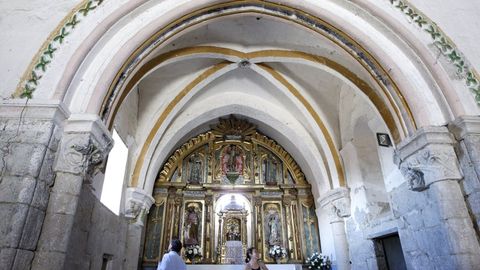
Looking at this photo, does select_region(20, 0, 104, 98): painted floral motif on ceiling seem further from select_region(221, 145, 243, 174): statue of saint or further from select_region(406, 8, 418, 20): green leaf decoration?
select_region(221, 145, 243, 174): statue of saint

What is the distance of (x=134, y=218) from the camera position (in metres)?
5.97

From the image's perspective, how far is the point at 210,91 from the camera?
290 inches

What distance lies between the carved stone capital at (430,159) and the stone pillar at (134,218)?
15.3 feet

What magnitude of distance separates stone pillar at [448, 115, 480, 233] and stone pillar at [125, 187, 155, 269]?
5.19m

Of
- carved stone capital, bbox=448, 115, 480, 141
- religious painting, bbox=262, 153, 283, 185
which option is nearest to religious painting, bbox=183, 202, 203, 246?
religious painting, bbox=262, 153, 283, 185

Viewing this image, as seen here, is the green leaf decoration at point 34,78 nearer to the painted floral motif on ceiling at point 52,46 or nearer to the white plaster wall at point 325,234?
the painted floral motif on ceiling at point 52,46

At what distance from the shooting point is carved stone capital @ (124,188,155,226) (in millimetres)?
5750

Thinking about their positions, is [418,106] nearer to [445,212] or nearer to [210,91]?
[445,212]

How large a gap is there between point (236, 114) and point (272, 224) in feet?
10.2

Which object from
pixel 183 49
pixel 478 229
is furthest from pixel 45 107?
pixel 478 229

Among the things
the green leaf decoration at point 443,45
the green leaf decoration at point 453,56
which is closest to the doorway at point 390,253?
the green leaf decoration at point 453,56

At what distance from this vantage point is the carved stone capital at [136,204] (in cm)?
575

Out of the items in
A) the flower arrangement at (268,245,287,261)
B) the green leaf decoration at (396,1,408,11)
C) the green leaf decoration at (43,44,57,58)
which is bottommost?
the flower arrangement at (268,245,287,261)

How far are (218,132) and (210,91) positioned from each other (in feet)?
5.59
